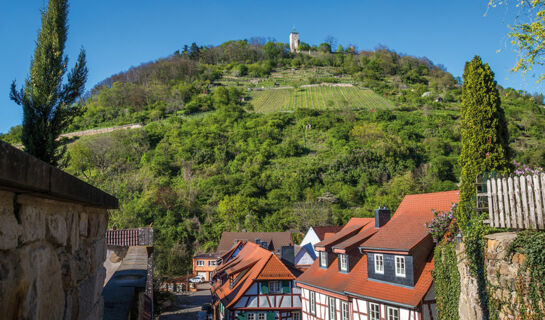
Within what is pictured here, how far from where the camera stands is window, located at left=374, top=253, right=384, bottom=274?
52.6 ft

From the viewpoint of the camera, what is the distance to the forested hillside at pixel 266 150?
51281mm

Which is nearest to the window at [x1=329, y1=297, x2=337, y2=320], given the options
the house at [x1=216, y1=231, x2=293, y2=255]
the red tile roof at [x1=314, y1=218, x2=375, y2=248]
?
the red tile roof at [x1=314, y1=218, x2=375, y2=248]

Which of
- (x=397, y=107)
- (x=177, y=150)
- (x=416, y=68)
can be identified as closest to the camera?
(x=177, y=150)

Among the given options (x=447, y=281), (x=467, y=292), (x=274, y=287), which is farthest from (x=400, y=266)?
(x=274, y=287)

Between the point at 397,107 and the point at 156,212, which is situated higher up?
the point at 397,107

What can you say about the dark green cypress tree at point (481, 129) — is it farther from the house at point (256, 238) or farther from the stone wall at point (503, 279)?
the house at point (256, 238)

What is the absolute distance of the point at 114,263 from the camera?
26.6ft

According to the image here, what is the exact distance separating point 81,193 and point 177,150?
70781mm

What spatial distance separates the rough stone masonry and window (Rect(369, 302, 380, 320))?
1475cm

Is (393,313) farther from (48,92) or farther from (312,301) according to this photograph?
(48,92)

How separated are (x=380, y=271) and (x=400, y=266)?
1076mm

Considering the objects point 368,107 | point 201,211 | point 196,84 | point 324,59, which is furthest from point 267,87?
point 201,211

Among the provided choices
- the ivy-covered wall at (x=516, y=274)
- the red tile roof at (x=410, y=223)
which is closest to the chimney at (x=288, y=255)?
the red tile roof at (x=410, y=223)

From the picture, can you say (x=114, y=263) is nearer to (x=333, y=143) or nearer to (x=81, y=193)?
(x=81, y=193)
